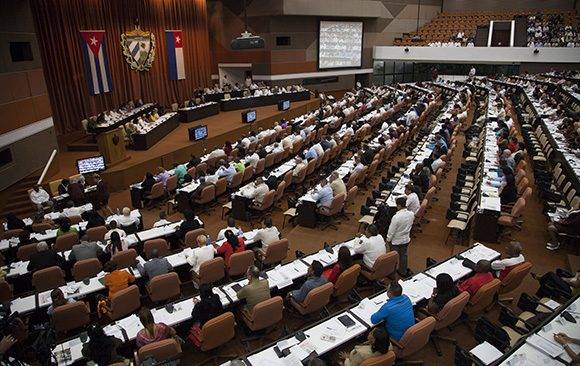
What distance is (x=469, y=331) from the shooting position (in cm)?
639

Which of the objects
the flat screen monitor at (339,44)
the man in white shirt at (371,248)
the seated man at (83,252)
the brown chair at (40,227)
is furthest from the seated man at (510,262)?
the flat screen monitor at (339,44)

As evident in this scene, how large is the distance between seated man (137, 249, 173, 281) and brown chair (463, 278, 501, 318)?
4.76 metres

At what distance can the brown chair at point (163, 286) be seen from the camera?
6520 mm

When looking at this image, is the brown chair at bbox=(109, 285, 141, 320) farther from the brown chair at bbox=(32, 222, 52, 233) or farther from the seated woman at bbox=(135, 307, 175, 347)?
the brown chair at bbox=(32, 222, 52, 233)

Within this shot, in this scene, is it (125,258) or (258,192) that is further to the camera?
(258,192)

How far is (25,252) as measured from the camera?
7.86 m

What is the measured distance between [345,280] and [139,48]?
19052mm


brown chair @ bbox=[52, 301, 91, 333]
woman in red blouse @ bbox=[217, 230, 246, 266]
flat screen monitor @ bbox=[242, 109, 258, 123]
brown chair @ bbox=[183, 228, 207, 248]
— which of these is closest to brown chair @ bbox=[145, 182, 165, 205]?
brown chair @ bbox=[183, 228, 207, 248]

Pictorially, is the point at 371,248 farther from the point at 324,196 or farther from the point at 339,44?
the point at 339,44

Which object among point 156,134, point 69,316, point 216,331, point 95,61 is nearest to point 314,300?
point 216,331

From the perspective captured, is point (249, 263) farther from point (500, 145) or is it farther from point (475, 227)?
point (500, 145)

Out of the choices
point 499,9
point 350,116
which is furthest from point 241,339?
point 499,9

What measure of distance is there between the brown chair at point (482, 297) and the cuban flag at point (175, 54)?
70.9 ft

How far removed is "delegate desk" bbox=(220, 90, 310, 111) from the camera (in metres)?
23.6
